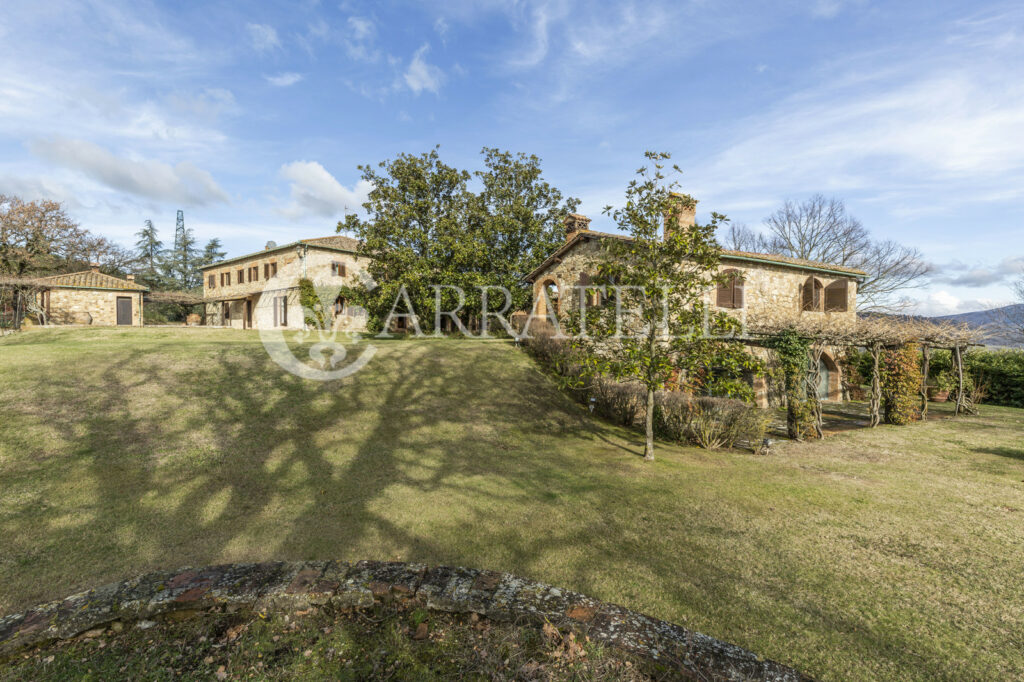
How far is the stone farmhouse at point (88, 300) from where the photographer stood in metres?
27.9

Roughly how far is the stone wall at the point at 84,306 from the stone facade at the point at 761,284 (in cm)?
2749

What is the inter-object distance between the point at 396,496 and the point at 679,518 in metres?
3.85

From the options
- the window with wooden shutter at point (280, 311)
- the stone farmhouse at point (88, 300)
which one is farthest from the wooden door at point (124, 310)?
the window with wooden shutter at point (280, 311)

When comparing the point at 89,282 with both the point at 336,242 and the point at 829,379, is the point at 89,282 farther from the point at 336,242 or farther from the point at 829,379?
the point at 829,379

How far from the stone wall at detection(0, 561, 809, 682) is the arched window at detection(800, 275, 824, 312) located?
20693 millimetres

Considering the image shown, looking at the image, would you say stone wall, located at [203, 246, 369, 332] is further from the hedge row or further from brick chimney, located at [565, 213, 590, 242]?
the hedge row

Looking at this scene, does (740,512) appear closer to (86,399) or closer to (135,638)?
(135,638)

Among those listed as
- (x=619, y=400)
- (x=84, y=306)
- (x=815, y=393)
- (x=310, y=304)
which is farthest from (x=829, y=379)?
(x=84, y=306)

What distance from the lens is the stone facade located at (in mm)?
17656

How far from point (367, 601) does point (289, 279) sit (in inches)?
1230

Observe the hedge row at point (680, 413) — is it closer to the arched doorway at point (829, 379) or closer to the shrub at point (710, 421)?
the shrub at point (710, 421)

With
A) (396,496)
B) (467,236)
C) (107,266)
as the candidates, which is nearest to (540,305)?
(467,236)

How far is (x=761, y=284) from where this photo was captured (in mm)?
18375

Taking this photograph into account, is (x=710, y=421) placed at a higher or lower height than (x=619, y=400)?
lower
